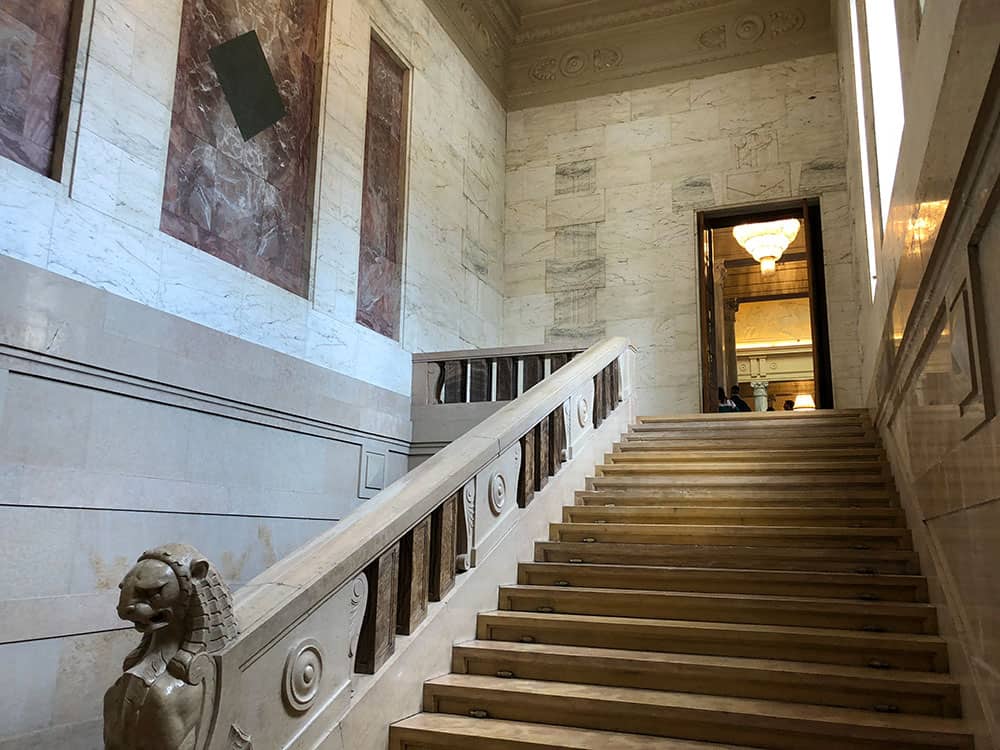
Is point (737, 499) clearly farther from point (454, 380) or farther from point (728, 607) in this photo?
point (454, 380)

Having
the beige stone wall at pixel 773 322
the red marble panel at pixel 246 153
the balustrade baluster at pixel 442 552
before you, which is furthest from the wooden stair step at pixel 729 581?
the beige stone wall at pixel 773 322

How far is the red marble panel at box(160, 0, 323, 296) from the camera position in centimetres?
643

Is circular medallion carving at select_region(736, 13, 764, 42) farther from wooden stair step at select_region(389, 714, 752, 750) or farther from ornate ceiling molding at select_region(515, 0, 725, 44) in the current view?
wooden stair step at select_region(389, 714, 752, 750)

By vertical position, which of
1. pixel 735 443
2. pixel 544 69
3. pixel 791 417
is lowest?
pixel 735 443

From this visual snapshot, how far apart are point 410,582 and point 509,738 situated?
795 mm

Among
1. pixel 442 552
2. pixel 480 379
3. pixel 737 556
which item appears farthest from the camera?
pixel 480 379

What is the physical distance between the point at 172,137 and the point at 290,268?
1.66m

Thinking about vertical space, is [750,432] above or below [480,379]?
below

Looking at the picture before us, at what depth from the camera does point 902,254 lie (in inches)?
161

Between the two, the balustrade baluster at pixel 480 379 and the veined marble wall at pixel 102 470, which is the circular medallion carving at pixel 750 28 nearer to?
the balustrade baluster at pixel 480 379

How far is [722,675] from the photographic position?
11.9ft

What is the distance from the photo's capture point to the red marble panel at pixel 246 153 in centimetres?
643

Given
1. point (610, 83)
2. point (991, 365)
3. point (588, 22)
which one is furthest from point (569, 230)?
point (991, 365)

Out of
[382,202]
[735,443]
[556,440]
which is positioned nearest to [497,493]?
[556,440]
